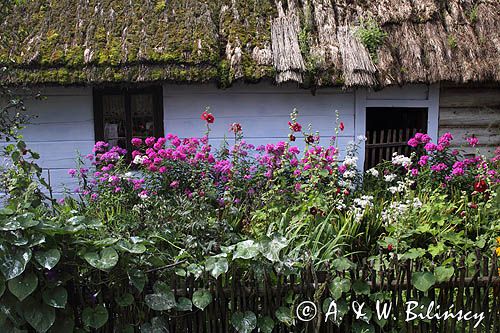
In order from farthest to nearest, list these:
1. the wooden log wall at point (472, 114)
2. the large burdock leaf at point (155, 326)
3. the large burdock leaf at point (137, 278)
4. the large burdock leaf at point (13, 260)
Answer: the wooden log wall at point (472, 114)
the large burdock leaf at point (155, 326)
the large burdock leaf at point (137, 278)
the large burdock leaf at point (13, 260)

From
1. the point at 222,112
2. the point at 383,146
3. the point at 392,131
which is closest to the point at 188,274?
the point at 222,112

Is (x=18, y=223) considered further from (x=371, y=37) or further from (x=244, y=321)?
(x=371, y=37)

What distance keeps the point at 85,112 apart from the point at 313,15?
2.81 metres

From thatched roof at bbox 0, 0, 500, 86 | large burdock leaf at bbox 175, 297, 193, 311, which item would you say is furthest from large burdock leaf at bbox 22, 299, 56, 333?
thatched roof at bbox 0, 0, 500, 86

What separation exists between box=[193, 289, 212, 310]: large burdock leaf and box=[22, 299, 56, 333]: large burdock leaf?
0.62 m

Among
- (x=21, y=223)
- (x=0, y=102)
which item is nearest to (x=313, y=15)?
(x=0, y=102)

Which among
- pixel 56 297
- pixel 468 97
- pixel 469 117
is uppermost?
pixel 468 97

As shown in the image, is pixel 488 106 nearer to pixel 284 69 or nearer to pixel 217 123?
pixel 284 69

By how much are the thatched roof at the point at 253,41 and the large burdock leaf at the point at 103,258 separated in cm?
301

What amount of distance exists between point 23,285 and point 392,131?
4.99 metres

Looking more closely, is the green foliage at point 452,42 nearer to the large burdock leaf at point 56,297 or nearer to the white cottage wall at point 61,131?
the white cottage wall at point 61,131

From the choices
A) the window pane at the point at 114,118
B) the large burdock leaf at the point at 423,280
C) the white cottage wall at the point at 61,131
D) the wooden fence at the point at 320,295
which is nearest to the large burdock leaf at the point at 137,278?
the wooden fence at the point at 320,295

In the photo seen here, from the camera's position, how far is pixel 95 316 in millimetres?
2326

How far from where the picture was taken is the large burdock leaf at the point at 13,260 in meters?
2.06
